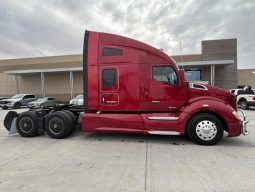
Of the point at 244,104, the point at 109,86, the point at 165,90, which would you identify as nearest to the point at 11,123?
the point at 109,86

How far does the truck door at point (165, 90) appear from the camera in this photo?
6766 millimetres

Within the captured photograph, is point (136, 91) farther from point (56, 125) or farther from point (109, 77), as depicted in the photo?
point (56, 125)

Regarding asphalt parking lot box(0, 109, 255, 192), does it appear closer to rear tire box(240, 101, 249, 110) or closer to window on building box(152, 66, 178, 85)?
window on building box(152, 66, 178, 85)

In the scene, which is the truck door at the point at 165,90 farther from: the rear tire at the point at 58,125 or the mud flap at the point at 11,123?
the mud flap at the point at 11,123

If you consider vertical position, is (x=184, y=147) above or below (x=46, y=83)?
below

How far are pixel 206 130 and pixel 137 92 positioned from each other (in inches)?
89.5

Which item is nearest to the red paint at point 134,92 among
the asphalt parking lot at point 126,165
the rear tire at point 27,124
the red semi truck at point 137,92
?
the red semi truck at point 137,92

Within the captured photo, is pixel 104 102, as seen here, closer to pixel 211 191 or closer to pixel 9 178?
pixel 9 178

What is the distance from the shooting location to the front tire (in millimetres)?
6254

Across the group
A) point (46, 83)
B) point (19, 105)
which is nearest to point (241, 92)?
point (19, 105)

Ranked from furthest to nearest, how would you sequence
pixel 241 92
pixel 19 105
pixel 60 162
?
pixel 19 105, pixel 241 92, pixel 60 162

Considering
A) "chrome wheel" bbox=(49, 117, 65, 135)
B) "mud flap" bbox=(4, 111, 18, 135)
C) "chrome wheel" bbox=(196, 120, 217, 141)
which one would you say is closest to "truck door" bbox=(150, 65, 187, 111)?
"chrome wheel" bbox=(196, 120, 217, 141)

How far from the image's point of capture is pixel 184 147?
6117 millimetres

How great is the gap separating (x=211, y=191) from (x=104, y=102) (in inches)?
167
